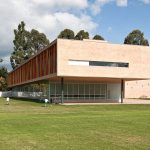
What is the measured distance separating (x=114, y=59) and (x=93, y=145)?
39.3m

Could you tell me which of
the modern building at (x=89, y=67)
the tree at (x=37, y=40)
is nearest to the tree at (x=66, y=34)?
the tree at (x=37, y=40)

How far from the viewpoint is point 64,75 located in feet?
151

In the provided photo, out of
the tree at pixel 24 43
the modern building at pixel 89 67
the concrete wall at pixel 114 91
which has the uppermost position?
the tree at pixel 24 43

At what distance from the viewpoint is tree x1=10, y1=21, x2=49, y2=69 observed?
101 m

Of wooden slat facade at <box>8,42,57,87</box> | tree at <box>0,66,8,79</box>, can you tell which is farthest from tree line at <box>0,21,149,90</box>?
wooden slat facade at <box>8,42,57,87</box>

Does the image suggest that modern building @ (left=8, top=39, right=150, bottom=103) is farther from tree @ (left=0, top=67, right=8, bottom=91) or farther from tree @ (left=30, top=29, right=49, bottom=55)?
tree @ (left=0, top=67, right=8, bottom=91)

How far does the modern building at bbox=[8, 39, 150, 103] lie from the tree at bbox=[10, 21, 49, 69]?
40423 millimetres

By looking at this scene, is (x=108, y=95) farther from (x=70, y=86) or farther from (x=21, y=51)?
(x=21, y=51)

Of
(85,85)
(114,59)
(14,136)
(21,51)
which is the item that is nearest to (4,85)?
(21,51)

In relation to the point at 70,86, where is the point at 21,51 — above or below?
above

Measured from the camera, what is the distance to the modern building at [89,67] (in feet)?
154

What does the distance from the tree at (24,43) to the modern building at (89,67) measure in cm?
4042

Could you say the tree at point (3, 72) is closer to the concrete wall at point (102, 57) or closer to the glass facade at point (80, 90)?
the glass facade at point (80, 90)

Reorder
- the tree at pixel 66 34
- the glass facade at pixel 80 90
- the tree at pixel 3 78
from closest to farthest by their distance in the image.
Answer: the glass facade at pixel 80 90 < the tree at pixel 66 34 < the tree at pixel 3 78
